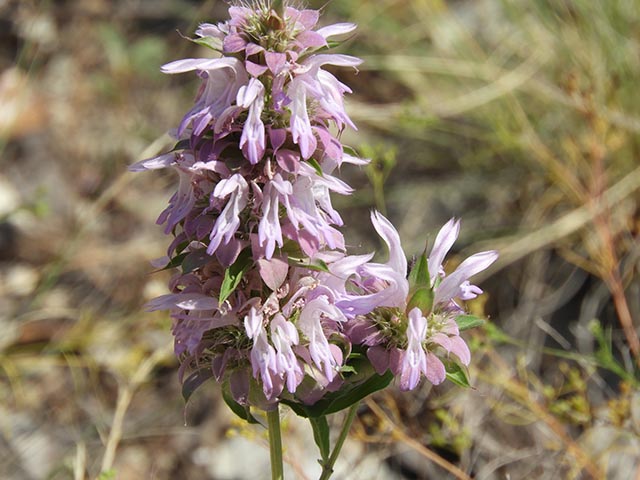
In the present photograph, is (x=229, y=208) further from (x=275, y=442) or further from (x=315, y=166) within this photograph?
(x=275, y=442)

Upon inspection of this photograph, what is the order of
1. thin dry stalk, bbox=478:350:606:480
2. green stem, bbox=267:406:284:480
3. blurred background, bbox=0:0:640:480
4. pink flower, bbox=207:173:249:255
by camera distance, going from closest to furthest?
pink flower, bbox=207:173:249:255 < green stem, bbox=267:406:284:480 < thin dry stalk, bbox=478:350:606:480 < blurred background, bbox=0:0:640:480

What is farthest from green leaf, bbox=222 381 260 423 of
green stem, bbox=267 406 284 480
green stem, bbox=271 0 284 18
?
green stem, bbox=271 0 284 18

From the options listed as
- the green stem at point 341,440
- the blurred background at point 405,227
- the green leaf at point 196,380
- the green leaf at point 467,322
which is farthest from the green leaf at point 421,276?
the blurred background at point 405,227

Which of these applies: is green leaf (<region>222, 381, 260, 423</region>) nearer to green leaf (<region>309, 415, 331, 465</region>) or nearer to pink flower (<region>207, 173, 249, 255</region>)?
green leaf (<region>309, 415, 331, 465</region>)

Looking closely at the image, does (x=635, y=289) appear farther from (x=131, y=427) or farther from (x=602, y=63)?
(x=131, y=427)

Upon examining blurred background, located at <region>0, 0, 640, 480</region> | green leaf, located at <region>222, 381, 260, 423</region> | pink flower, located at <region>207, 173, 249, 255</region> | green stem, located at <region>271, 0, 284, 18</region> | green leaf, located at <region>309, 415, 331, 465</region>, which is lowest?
blurred background, located at <region>0, 0, 640, 480</region>

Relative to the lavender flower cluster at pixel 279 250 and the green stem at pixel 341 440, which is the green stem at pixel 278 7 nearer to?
the lavender flower cluster at pixel 279 250

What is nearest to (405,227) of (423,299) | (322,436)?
(322,436)
